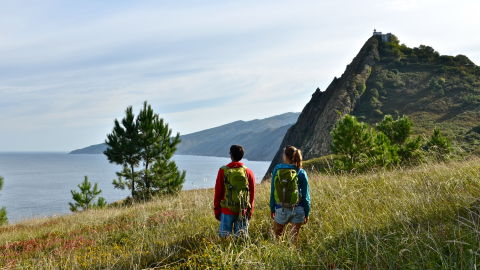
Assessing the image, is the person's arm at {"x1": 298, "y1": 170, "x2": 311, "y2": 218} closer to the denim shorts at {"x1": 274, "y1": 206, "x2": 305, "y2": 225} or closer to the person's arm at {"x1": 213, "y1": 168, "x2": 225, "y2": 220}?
the denim shorts at {"x1": 274, "y1": 206, "x2": 305, "y2": 225}

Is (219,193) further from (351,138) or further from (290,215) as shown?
(351,138)

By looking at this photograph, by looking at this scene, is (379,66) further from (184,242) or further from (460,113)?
(184,242)

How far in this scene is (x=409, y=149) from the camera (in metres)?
28.0

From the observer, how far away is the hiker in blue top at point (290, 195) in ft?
17.4

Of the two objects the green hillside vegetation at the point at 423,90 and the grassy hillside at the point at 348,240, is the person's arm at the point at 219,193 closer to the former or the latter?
the grassy hillside at the point at 348,240

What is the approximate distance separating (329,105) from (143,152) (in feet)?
247

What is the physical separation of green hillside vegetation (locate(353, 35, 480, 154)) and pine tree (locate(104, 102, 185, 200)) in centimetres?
5108

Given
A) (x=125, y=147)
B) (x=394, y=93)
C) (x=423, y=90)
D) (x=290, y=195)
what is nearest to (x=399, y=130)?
(x=125, y=147)

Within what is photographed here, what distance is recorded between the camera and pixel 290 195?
5348 mm

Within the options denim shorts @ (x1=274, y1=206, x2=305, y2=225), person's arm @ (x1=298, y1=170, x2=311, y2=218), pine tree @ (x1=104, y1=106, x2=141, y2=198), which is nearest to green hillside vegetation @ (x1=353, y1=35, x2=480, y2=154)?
pine tree @ (x1=104, y1=106, x2=141, y2=198)

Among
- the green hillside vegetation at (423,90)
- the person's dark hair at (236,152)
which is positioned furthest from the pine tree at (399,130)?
the person's dark hair at (236,152)

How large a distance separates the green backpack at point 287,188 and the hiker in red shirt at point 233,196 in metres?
0.51

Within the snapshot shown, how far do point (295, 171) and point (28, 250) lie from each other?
597cm

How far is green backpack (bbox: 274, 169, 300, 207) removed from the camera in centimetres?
534
